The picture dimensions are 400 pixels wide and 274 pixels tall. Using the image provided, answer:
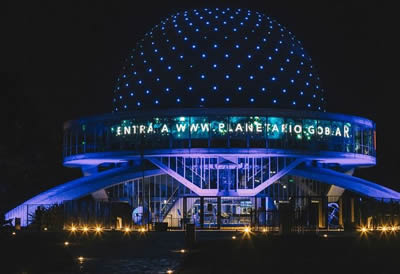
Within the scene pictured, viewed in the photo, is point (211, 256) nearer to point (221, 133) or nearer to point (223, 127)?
point (221, 133)

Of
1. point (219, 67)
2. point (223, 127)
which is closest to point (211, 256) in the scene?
point (223, 127)

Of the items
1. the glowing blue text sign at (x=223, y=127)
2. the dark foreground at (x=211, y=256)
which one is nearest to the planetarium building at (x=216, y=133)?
the glowing blue text sign at (x=223, y=127)

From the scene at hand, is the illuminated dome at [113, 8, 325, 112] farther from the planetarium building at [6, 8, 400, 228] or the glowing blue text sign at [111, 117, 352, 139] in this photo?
the glowing blue text sign at [111, 117, 352, 139]

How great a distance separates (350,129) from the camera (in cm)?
5922

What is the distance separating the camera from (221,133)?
54.8 m

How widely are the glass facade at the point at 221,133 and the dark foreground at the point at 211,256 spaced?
25.3 m

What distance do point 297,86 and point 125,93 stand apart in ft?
44.4

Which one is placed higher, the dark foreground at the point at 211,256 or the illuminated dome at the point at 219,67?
the illuminated dome at the point at 219,67

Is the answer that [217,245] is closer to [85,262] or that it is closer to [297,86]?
[85,262]

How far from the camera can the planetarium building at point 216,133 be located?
54781mm

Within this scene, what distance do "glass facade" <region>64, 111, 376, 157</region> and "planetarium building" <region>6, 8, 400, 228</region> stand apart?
8cm

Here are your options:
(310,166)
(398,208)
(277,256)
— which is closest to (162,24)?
(310,166)

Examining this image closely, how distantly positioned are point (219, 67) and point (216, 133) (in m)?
7.49

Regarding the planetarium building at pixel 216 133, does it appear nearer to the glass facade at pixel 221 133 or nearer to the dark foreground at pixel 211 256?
the glass facade at pixel 221 133
